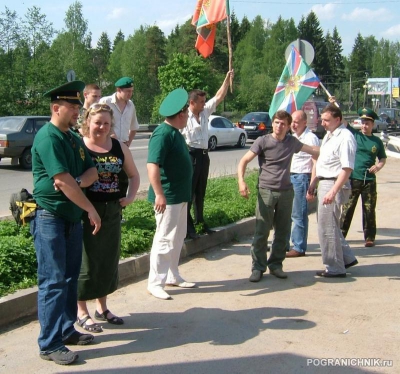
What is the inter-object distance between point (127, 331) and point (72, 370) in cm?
84

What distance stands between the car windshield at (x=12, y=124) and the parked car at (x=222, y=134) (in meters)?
9.30

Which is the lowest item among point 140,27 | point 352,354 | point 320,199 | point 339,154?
point 352,354

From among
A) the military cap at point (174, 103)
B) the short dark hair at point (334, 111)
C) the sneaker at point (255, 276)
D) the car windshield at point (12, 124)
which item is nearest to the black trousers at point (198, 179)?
the sneaker at point (255, 276)

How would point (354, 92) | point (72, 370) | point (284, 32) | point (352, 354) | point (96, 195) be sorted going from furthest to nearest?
point (354, 92) → point (284, 32) → point (96, 195) → point (352, 354) → point (72, 370)

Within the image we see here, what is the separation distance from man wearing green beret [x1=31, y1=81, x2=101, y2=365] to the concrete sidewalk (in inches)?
11.4

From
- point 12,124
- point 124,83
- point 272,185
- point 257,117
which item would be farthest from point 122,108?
point 257,117

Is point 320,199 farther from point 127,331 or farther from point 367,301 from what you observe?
point 127,331

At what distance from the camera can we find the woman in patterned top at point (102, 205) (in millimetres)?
4645

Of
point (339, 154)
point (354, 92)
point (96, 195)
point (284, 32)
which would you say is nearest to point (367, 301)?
point (339, 154)

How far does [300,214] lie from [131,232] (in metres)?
2.20

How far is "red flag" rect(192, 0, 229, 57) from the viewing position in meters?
8.69

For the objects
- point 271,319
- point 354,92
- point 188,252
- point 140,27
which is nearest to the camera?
point 271,319

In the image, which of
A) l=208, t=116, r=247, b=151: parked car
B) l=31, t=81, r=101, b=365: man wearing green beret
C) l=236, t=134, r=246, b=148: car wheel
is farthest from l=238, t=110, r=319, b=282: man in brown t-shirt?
l=236, t=134, r=246, b=148: car wheel

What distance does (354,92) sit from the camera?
113125mm
